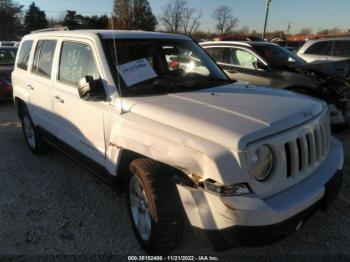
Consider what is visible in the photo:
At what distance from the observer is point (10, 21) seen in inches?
2425

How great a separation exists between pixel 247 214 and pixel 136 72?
1807 mm

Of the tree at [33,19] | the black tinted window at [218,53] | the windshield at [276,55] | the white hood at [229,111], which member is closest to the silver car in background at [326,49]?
the windshield at [276,55]

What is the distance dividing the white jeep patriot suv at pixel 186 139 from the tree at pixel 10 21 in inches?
2545

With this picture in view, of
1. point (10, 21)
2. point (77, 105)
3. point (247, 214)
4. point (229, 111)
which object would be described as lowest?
point (10, 21)

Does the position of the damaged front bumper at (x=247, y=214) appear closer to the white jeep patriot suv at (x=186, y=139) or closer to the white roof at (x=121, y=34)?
the white jeep patriot suv at (x=186, y=139)

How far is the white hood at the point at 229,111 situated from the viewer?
2414 millimetres

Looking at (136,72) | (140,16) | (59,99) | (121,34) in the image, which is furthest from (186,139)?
(140,16)

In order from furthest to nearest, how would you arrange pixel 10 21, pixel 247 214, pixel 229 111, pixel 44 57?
pixel 10 21
pixel 44 57
pixel 229 111
pixel 247 214

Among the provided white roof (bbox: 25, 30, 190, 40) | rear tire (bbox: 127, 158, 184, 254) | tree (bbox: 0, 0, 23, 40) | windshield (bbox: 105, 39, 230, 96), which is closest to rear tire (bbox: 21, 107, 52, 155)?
white roof (bbox: 25, 30, 190, 40)

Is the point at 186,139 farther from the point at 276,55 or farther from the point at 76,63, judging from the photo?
the point at 276,55

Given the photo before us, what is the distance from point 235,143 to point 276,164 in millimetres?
361

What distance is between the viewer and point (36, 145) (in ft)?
17.4

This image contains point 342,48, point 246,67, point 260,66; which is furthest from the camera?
point 342,48

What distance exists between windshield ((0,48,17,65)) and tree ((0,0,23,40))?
55.8 metres
